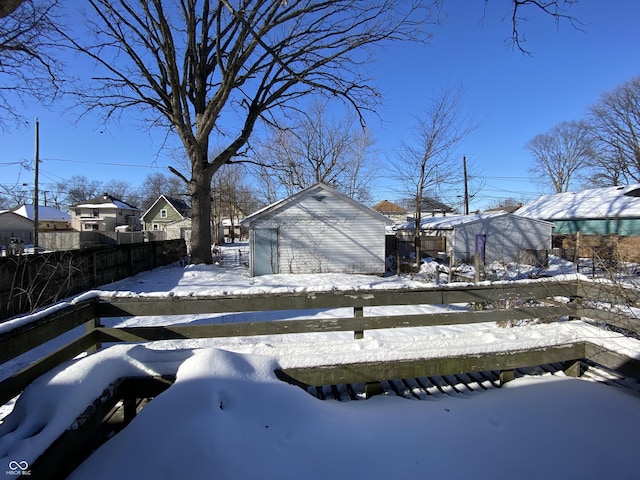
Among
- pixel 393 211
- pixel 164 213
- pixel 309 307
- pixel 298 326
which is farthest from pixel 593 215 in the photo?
pixel 164 213

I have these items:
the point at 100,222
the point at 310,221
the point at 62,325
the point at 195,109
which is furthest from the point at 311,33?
the point at 100,222

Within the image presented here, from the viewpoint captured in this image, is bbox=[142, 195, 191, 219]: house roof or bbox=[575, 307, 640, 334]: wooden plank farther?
bbox=[142, 195, 191, 219]: house roof

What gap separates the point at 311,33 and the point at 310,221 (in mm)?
8640

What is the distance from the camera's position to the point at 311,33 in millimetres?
14391

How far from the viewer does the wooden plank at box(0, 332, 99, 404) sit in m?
1.82

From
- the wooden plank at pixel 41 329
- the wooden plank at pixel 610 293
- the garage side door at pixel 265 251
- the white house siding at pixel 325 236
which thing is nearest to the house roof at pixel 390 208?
the white house siding at pixel 325 236

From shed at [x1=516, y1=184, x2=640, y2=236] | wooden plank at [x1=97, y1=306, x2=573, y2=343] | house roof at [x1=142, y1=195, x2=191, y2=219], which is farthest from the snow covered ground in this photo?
house roof at [x1=142, y1=195, x2=191, y2=219]

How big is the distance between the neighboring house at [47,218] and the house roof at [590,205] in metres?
66.3

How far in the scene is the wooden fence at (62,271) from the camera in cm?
795

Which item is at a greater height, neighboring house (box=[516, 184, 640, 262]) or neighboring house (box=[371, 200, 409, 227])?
neighboring house (box=[371, 200, 409, 227])

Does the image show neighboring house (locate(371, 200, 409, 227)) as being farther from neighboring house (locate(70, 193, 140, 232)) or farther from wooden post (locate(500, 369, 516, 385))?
wooden post (locate(500, 369, 516, 385))

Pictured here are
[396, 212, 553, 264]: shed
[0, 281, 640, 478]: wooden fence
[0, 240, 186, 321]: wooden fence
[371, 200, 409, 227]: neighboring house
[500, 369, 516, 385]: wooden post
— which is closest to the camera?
[0, 281, 640, 478]: wooden fence

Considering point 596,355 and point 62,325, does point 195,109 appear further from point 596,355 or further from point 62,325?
point 596,355
